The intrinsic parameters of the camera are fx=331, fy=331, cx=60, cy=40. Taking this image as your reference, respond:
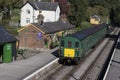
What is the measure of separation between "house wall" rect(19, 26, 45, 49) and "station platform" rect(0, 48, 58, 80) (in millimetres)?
7469

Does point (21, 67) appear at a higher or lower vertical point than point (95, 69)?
higher

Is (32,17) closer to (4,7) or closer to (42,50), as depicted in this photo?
(4,7)

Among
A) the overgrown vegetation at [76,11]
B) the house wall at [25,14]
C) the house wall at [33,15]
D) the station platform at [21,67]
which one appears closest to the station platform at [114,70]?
the station platform at [21,67]

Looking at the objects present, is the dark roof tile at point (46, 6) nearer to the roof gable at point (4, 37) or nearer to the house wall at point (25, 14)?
the house wall at point (25, 14)

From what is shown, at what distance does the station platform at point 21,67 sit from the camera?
2273cm

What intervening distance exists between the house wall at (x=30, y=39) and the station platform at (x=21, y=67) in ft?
24.5

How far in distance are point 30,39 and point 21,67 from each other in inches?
578

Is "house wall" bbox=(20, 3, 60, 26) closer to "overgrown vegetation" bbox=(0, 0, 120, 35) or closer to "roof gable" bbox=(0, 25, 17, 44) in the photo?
"overgrown vegetation" bbox=(0, 0, 120, 35)

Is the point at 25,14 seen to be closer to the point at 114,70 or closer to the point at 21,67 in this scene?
the point at 21,67

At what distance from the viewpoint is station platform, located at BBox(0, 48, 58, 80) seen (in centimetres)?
2273

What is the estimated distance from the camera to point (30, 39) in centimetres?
4100

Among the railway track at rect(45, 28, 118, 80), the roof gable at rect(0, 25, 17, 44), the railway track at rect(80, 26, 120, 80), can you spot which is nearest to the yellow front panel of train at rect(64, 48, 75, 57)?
the railway track at rect(45, 28, 118, 80)

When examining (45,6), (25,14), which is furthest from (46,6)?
(25,14)

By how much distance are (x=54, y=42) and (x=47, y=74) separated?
17.1 m
